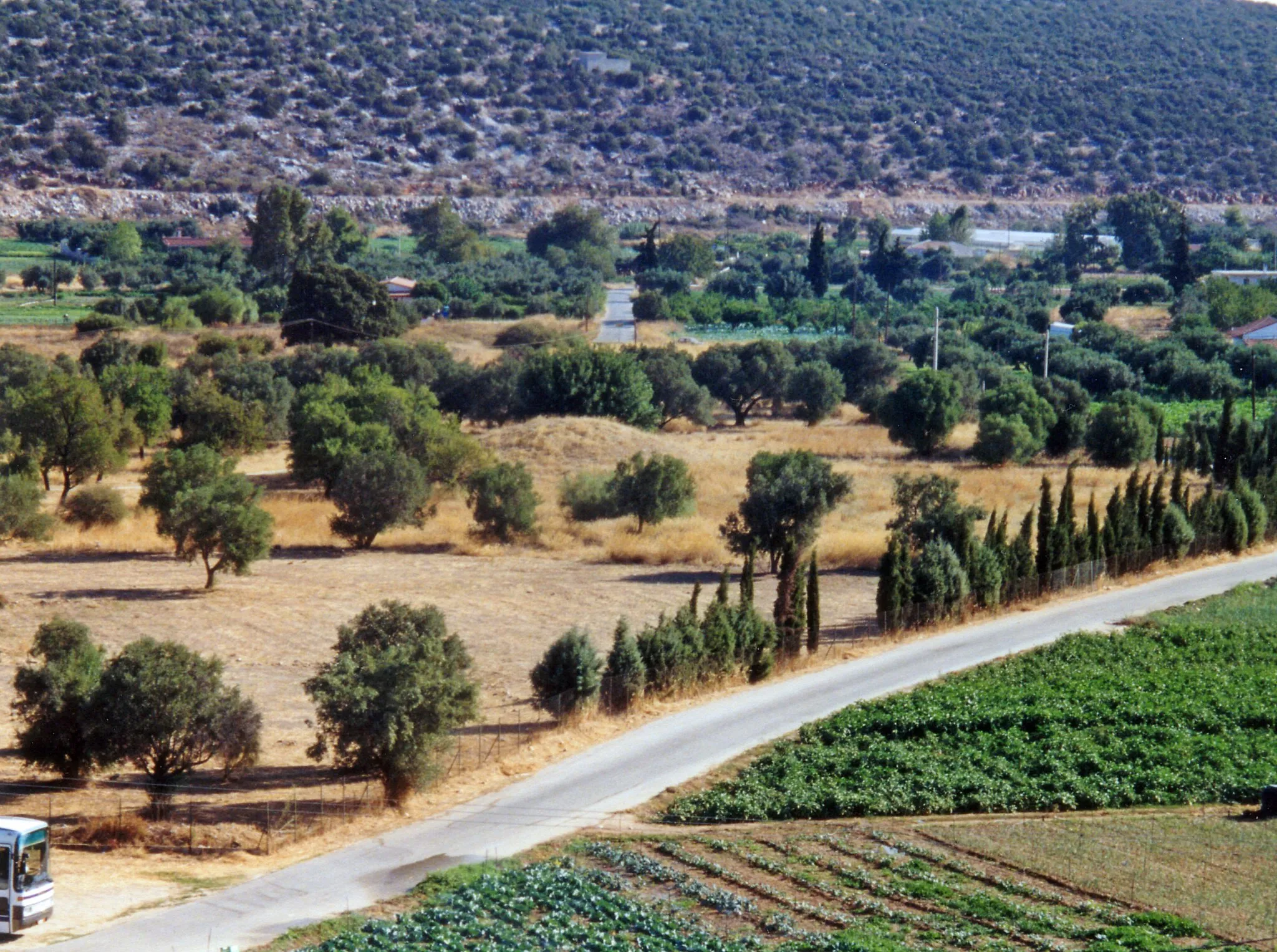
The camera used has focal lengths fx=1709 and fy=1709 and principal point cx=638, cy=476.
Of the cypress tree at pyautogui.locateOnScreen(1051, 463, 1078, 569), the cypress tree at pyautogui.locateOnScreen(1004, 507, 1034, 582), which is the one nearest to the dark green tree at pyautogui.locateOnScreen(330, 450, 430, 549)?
the cypress tree at pyautogui.locateOnScreen(1004, 507, 1034, 582)

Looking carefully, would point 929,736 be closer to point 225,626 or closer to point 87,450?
point 225,626

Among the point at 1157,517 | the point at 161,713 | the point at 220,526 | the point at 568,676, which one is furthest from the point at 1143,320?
the point at 161,713

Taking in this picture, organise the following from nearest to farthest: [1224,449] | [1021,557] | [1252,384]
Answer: [1021,557], [1224,449], [1252,384]

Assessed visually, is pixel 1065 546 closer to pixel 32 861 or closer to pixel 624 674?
pixel 624 674

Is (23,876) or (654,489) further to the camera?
(654,489)

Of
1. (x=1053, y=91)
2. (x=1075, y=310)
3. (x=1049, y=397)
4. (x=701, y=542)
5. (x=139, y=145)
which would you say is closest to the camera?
(x=701, y=542)

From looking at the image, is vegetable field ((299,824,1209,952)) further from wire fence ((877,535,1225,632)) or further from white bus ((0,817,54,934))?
wire fence ((877,535,1225,632))

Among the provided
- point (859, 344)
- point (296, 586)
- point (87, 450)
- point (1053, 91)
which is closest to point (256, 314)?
point (859, 344)
